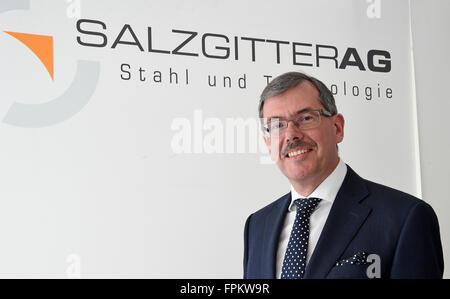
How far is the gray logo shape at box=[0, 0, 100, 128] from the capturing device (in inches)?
106

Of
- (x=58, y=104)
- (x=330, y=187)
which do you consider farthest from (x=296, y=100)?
(x=58, y=104)

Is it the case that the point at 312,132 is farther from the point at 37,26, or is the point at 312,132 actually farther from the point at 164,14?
the point at 37,26

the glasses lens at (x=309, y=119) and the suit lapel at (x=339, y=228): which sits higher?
the glasses lens at (x=309, y=119)

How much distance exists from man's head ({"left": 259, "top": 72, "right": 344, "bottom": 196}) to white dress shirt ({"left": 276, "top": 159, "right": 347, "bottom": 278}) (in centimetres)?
3

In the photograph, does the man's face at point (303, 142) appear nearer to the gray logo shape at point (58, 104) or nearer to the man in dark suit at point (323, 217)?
the man in dark suit at point (323, 217)

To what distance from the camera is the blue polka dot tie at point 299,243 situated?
1875 mm

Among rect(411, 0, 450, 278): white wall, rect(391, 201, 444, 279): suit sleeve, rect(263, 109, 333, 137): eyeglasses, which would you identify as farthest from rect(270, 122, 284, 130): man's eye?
rect(411, 0, 450, 278): white wall

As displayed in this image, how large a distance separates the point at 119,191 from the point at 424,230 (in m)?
1.66

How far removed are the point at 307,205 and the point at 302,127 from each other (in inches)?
12.3

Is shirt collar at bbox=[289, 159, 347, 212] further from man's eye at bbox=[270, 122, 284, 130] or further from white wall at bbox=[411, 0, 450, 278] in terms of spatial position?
white wall at bbox=[411, 0, 450, 278]

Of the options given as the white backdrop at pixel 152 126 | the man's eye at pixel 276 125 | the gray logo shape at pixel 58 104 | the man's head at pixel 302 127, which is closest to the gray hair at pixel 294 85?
the man's head at pixel 302 127

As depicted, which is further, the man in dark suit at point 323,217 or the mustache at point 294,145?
the mustache at point 294,145

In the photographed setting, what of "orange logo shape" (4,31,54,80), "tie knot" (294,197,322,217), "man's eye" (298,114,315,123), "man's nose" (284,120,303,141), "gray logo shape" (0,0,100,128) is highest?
"orange logo shape" (4,31,54,80)

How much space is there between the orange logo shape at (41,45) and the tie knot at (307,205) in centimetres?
153
